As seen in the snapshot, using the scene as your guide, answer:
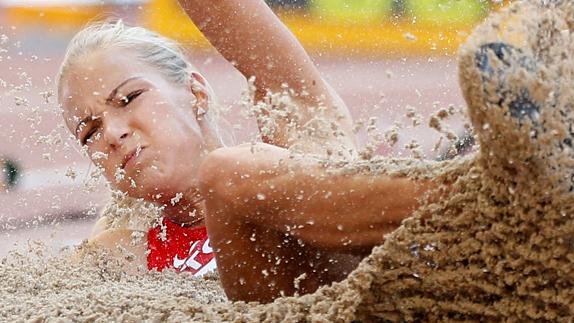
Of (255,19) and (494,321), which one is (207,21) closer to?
(255,19)

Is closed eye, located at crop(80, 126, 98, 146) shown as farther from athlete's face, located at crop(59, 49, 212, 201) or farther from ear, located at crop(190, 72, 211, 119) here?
ear, located at crop(190, 72, 211, 119)

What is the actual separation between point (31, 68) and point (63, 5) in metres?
0.57

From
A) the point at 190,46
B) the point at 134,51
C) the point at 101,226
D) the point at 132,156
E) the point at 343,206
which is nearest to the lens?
the point at 343,206

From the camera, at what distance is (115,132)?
191cm

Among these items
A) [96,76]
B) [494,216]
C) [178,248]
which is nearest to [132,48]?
[96,76]

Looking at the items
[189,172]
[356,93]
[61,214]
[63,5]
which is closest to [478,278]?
[189,172]

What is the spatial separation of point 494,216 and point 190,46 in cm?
278

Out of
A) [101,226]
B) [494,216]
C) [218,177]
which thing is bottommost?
[101,226]

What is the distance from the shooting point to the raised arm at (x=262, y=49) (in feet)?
6.22

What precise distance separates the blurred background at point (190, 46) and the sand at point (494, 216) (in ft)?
8.24

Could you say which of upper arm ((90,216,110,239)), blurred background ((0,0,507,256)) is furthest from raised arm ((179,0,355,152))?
blurred background ((0,0,507,256))

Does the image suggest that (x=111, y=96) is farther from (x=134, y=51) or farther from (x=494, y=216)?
(x=494, y=216)

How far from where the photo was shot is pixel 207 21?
1.90 m

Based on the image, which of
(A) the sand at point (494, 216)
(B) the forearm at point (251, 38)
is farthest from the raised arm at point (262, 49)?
(A) the sand at point (494, 216)
